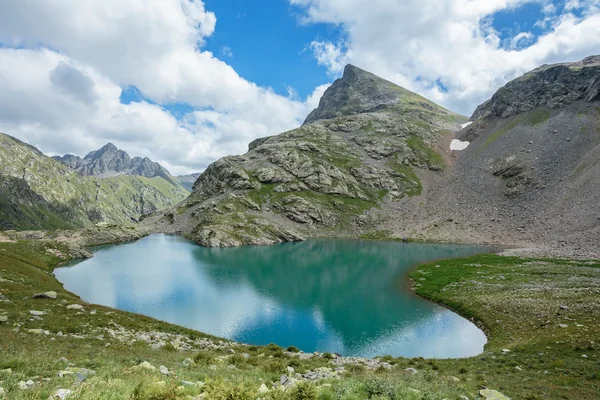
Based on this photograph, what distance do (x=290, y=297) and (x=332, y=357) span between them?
31503mm

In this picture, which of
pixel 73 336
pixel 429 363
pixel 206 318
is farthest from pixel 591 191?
pixel 73 336

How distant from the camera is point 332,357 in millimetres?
27516

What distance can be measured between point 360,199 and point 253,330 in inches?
5340

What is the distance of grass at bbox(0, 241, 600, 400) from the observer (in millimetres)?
11117

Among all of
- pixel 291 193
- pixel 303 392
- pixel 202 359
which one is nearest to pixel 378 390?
pixel 303 392

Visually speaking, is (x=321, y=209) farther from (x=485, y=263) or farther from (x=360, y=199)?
(x=485, y=263)

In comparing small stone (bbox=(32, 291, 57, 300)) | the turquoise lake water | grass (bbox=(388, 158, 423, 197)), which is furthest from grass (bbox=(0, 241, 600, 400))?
grass (bbox=(388, 158, 423, 197))

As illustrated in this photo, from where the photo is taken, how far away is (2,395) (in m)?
8.95

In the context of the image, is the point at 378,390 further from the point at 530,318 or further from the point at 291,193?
the point at 291,193

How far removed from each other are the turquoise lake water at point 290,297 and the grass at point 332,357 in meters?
6.49

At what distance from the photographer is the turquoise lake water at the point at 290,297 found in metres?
39.0

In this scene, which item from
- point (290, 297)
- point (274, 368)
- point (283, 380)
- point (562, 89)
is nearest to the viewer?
point (283, 380)

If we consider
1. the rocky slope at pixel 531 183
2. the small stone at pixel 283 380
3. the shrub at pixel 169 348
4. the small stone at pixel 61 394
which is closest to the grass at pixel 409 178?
the rocky slope at pixel 531 183

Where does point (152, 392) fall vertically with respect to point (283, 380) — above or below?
above
